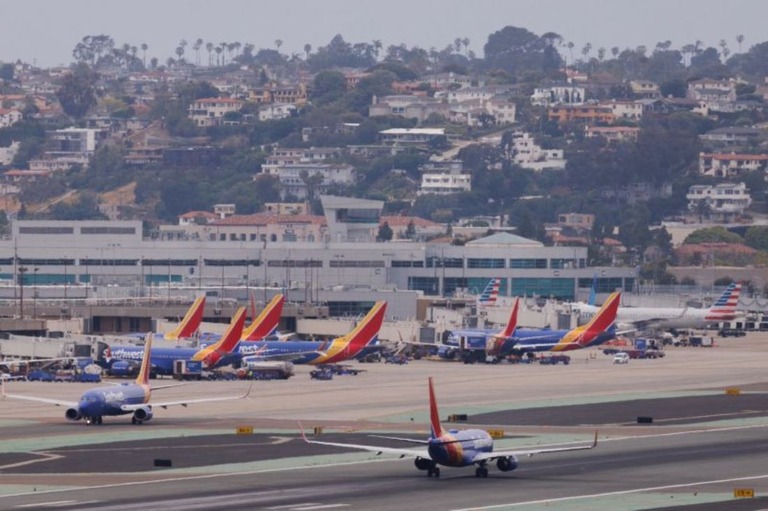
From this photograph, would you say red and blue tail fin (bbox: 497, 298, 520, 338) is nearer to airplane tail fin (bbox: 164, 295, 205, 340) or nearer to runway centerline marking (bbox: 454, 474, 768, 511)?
airplane tail fin (bbox: 164, 295, 205, 340)

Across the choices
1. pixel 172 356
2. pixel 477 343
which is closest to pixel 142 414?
pixel 172 356

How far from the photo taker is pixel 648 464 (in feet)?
276

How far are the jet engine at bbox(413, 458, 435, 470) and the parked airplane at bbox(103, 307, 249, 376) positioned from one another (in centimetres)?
6116

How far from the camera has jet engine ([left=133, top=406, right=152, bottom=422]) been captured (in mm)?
101250

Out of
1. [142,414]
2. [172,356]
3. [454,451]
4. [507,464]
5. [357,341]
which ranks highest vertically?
[454,451]

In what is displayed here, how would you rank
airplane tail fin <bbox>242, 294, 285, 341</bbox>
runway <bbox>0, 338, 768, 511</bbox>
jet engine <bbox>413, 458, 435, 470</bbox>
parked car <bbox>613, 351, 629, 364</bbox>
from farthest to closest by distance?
parked car <bbox>613, 351, 629, 364</bbox> < airplane tail fin <bbox>242, 294, 285, 341</bbox> < jet engine <bbox>413, 458, 435, 470</bbox> < runway <bbox>0, 338, 768, 511</bbox>

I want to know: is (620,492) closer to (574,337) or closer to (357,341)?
(357,341)

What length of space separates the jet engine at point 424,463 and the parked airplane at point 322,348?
64685mm

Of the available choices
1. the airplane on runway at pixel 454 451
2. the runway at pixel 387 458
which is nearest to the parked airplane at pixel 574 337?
the runway at pixel 387 458

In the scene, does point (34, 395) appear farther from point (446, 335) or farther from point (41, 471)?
point (446, 335)

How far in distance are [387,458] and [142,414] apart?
19.3 meters

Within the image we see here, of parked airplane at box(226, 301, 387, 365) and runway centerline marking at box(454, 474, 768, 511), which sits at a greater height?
runway centerline marking at box(454, 474, 768, 511)

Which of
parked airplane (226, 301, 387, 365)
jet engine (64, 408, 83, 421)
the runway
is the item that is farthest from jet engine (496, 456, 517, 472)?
parked airplane (226, 301, 387, 365)

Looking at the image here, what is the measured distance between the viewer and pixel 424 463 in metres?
78.8
